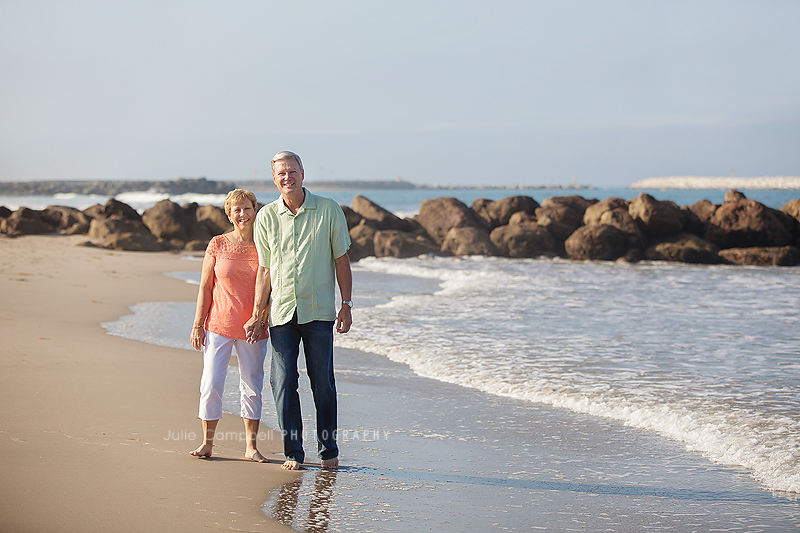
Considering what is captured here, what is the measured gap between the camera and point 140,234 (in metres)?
21.6

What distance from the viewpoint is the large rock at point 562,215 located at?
74.9 ft

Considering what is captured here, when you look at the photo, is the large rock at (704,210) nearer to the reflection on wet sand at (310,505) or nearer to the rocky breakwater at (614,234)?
the rocky breakwater at (614,234)

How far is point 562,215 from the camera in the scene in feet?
78.4

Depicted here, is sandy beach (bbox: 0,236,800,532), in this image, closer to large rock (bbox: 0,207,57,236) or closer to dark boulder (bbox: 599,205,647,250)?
dark boulder (bbox: 599,205,647,250)

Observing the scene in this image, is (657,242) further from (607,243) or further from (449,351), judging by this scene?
(449,351)

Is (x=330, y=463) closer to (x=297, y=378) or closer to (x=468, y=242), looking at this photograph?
(x=297, y=378)

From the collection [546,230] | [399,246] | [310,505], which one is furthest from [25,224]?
[310,505]

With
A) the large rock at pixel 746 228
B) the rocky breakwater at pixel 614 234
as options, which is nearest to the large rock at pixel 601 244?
the rocky breakwater at pixel 614 234

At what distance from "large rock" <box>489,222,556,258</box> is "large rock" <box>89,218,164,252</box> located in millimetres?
9962

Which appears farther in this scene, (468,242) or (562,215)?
(562,215)

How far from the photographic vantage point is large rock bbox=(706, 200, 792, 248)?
70.1 feet

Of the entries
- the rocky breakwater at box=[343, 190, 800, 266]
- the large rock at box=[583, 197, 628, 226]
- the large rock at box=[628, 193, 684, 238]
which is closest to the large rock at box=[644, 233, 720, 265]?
the rocky breakwater at box=[343, 190, 800, 266]

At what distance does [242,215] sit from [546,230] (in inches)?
754

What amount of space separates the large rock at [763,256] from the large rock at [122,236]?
53.1ft
